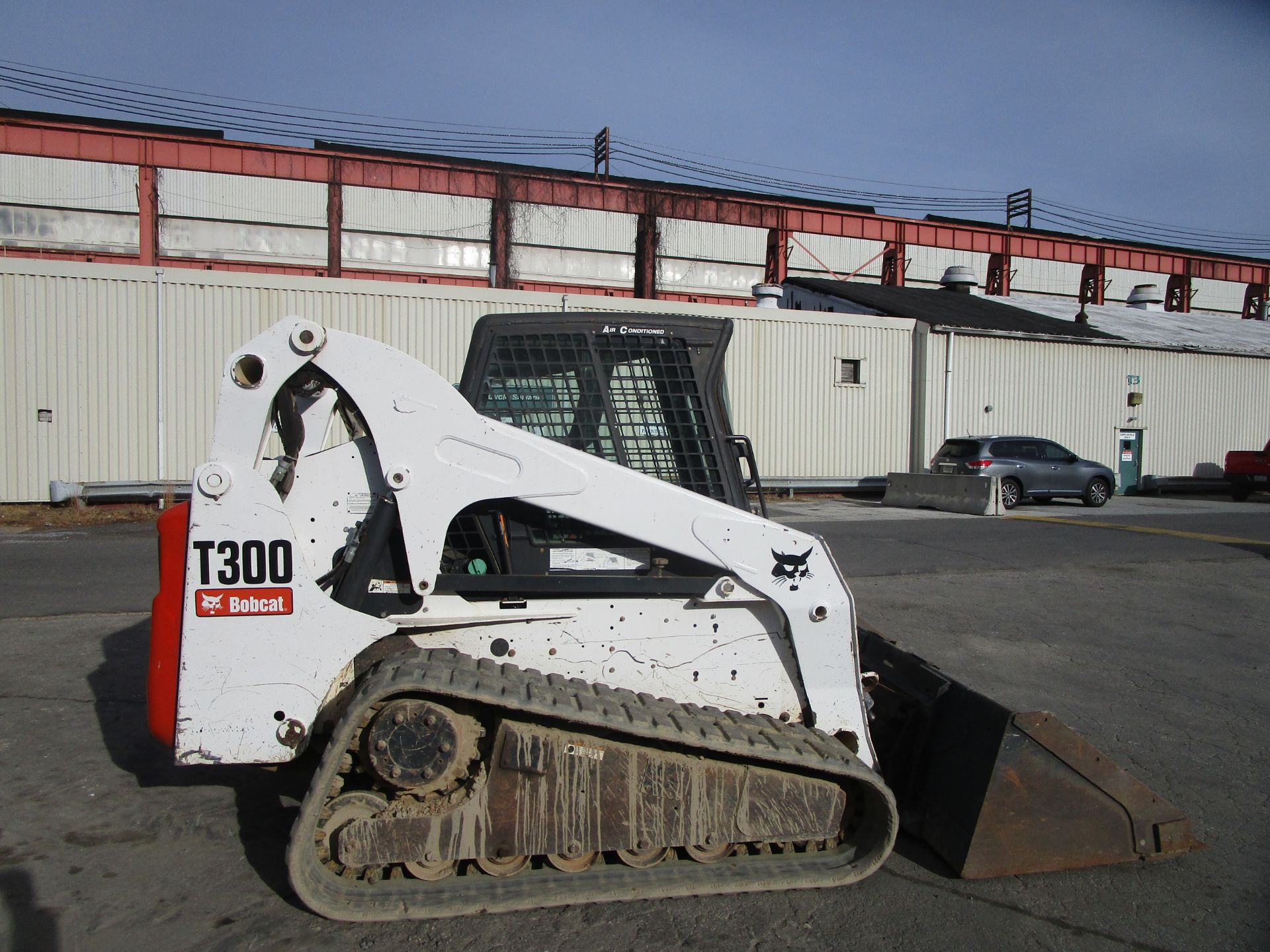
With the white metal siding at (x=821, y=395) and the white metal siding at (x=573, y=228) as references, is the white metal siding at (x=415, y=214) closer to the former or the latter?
the white metal siding at (x=573, y=228)

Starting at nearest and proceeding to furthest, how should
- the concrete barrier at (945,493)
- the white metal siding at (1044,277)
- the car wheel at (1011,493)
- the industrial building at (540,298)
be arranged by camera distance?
the industrial building at (540,298), the concrete barrier at (945,493), the car wheel at (1011,493), the white metal siding at (1044,277)

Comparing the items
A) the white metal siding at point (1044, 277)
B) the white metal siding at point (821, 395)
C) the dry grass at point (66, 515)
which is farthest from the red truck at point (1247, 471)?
the dry grass at point (66, 515)

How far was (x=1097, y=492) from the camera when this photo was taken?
20078 mm

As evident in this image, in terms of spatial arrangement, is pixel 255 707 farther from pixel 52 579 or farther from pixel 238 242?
pixel 238 242

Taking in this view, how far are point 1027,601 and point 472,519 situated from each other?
266 inches

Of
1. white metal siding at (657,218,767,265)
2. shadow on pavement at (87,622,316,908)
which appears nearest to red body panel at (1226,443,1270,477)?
white metal siding at (657,218,767,265)

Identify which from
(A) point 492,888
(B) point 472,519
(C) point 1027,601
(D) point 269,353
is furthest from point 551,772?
(C) point 1027,601

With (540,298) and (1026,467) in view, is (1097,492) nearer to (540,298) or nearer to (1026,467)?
(1026,467)

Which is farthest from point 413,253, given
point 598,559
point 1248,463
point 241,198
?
point 598,559

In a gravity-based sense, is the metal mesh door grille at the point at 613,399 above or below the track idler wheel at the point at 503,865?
above

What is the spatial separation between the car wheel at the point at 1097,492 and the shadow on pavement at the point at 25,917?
2061cm

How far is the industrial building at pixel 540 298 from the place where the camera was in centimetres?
1552

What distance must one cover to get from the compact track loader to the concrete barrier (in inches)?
567

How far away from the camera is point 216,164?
26312 mm
